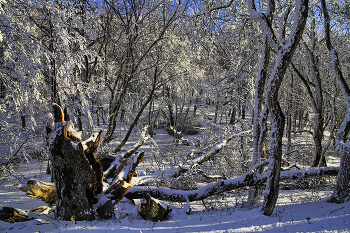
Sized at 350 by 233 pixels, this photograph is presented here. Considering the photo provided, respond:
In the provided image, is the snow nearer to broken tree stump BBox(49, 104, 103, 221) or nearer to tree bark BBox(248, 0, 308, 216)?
broken tree stump BBox(49, 104, 103, 221)

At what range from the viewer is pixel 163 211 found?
11.9 ft

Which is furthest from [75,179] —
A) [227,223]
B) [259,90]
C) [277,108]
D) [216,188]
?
[259,90]

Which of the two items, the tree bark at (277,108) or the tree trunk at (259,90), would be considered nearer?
the tree bark at (277,108)

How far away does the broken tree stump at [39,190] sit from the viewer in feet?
11.1

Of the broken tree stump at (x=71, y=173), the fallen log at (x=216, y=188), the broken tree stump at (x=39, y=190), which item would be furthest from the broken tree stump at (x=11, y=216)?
the fallen log at (x=216, y=188)

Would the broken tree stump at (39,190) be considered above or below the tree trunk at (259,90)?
below

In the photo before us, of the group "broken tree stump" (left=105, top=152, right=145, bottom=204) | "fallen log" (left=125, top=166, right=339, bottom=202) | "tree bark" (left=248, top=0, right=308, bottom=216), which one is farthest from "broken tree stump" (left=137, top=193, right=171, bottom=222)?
"tree bark" (left=248, top=0, right=308, bottom=216)

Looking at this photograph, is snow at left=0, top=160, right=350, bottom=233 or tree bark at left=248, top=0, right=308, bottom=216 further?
tree bark at left=248, top=0, right=308, bottom=216

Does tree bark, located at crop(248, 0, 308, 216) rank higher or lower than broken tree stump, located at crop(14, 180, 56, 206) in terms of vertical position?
higher

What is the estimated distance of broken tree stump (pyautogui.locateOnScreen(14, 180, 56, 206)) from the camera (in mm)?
3373

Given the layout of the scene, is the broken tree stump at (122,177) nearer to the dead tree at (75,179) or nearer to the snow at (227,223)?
the dead tree at (75,179)

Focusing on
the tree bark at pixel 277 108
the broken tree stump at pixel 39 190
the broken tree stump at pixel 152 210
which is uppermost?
the tree bark at pixel 277 108

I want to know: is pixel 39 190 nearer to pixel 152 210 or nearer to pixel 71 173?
pixel 71 173

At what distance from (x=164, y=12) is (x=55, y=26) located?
17.1ft
